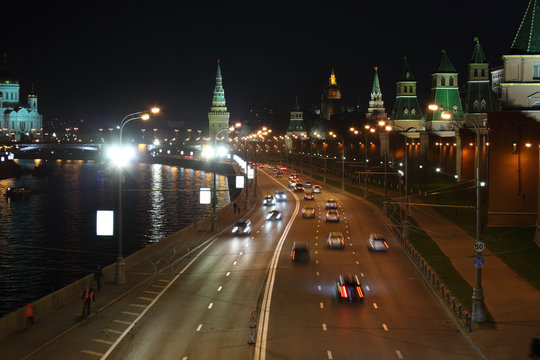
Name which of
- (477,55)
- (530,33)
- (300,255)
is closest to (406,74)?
(477,55)

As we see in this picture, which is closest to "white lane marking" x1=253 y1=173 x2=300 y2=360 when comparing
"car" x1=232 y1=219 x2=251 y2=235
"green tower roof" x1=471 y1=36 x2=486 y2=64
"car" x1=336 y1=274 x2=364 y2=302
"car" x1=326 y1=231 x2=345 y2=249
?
"car" x1=336 y1=274 x2=364 y2=302

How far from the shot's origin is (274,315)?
2781 centimetres

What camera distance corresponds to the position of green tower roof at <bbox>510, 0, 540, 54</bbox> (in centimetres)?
5841

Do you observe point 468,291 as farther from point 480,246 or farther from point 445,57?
point 445,57

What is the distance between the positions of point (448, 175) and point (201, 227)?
177 feet

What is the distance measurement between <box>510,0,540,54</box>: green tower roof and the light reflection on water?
1237 inches

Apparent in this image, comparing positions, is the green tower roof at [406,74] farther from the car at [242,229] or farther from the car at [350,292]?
the car at [350,292]

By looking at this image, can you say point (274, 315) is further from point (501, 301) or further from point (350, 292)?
point (501, 301)

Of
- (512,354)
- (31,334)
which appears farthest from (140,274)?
(512,354)

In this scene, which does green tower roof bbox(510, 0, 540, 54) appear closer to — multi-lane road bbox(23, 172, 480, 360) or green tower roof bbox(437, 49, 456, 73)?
multi-lane road bbox(23, 172, 480, 360)

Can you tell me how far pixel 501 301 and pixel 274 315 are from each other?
1047 centimetres

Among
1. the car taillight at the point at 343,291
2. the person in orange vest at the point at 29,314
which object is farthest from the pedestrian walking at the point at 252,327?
the person in orange vest at the point at 29,314

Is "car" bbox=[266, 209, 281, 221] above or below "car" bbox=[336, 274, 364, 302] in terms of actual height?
above

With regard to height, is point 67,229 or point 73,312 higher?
point 73,312
